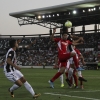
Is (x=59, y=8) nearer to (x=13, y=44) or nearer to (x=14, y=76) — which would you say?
(x=13, y=44)

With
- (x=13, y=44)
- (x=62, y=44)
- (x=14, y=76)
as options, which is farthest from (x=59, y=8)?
(x=14, y=76)

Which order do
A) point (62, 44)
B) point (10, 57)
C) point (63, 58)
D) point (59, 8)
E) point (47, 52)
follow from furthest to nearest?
point (47, 52)
point (59, 8)
point (62, 44)
point (63, 58)
point (10, 57)

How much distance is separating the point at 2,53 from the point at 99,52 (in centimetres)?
2575

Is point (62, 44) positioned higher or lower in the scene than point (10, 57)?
higher

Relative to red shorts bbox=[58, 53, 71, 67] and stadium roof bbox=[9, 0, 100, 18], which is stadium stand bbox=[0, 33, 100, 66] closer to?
stadium roof bbox=[9, 0, 100, 18]


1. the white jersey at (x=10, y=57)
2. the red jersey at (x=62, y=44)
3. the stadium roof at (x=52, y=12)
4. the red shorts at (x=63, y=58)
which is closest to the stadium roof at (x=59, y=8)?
the stadium roof at (x=52, y=12)

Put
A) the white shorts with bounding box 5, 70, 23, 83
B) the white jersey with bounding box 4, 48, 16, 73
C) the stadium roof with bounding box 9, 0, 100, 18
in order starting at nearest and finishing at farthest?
the white jersey with bounding box 4, 48, 16, 73, the white shorts with bounding box 5, 70, 23, 83, the stadium roof with bounding box 9, 0, 100, 18

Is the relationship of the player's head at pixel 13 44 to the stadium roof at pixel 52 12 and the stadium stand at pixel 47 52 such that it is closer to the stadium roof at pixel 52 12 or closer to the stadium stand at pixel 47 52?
the stadium roof at pixel 52 12

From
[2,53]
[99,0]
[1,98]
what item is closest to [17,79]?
[1,98]

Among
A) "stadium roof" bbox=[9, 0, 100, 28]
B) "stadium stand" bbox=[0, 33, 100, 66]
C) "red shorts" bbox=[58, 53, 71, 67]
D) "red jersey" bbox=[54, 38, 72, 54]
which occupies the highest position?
"stadium roof" bbox=[9, 0, 100, 28]

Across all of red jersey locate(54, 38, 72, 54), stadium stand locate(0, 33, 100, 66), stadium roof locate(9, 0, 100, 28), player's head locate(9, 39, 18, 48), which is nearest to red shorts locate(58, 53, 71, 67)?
red jersey locate(54, 38, 72, 54)

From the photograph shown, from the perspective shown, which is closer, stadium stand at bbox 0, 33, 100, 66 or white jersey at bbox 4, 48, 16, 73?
white jersey at bbox 4, 48, 16, 73

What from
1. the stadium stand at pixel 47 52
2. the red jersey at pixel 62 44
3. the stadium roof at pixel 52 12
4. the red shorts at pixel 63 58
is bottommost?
the stadium stand at pixel 47 52

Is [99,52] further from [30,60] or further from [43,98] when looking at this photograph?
[43,98]
